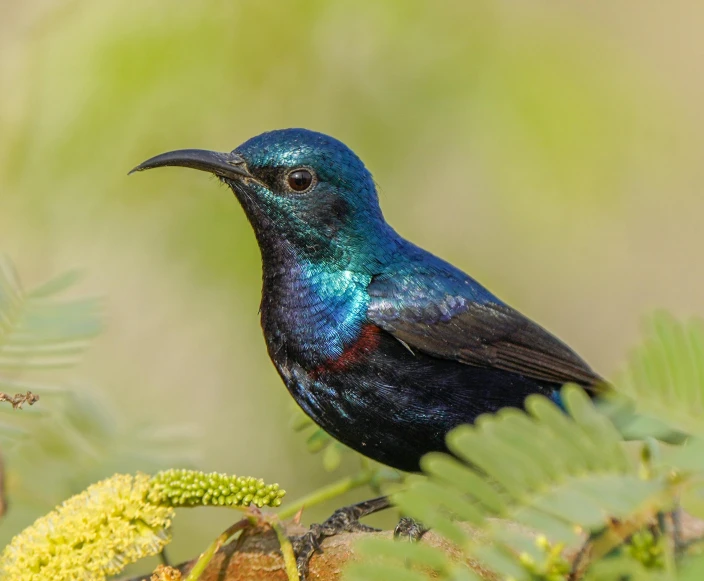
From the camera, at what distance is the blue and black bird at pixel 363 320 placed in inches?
125

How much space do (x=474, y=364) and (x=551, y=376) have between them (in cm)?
29

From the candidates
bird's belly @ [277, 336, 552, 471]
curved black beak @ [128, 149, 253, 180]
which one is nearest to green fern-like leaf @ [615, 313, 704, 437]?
bird's belly @ [277, 336, 552, 471]

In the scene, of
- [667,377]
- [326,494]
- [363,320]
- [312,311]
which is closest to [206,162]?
[312,311]

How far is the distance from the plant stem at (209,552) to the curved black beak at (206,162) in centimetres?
140

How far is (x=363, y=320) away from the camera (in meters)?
3.26

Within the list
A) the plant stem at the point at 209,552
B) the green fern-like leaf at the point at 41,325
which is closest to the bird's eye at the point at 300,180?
the green fern-like leaf at the point at 41,325

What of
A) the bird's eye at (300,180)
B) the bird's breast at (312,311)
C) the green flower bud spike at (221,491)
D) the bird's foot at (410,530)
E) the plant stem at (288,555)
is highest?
the bird's eye at (300,180)

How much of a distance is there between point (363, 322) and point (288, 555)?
3.55ft

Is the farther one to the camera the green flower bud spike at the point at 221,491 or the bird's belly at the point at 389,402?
the bird's belly at the point at 389,402

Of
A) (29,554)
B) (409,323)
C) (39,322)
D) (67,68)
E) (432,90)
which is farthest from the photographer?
(432,90)

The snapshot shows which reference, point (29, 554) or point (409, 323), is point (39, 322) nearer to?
point (29, 554)

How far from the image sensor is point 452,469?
55.4 inches

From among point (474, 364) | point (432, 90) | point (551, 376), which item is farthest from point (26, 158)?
point (551, 376)

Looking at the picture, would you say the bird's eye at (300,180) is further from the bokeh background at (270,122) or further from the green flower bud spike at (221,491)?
the green flower bud spike at (221,491)
